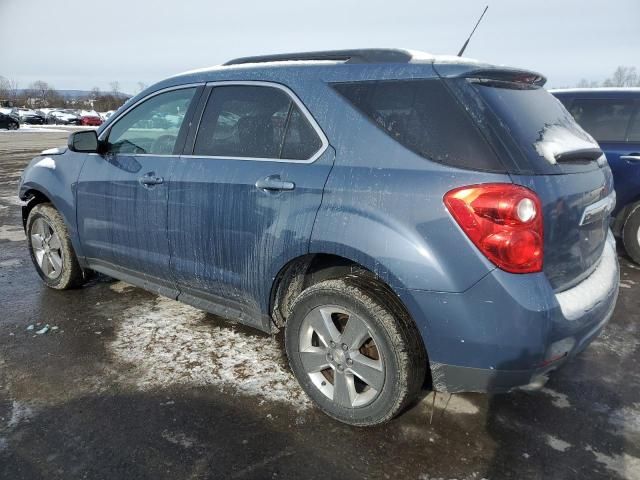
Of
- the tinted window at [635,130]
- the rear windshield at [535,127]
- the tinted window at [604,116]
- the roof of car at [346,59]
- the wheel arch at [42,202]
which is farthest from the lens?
the tinted window at [604,116]

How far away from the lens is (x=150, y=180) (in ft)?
10.4

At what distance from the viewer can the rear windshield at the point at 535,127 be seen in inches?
83.6

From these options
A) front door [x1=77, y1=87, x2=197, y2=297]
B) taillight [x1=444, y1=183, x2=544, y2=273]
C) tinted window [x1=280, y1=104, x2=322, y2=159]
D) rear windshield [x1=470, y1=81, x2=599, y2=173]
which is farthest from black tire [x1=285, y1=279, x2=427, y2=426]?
front door [x1=77, y1=87, x2=197, y2=297]

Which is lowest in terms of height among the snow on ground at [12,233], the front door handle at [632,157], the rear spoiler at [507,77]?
the snow on ground at [12,233]

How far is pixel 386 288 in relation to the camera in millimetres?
2332

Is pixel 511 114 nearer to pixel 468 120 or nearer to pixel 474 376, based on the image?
pixel 468 120

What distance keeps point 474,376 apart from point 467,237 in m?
0.61

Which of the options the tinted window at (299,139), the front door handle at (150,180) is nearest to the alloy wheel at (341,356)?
the tinted window at (299,139)

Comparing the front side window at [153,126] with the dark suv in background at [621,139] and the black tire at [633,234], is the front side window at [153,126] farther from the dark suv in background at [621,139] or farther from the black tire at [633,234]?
the black tire at [633,234]

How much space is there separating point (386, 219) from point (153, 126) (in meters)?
2.01

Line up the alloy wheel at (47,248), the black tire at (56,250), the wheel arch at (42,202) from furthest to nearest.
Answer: the alloy wheel at (47,248) < the black tire at (56,250) < the wheel arch at (42,202)

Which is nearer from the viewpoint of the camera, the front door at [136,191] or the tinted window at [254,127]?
the tinted window at [254,127]

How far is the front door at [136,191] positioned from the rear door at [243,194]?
15cm

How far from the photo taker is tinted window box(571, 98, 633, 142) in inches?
199
